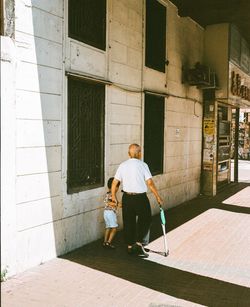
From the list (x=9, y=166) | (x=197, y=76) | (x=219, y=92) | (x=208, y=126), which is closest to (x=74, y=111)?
(x=9, y=166)

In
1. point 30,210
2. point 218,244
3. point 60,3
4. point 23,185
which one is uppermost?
point 60,3

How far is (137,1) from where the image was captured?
29.7 ft

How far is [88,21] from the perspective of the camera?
742cm

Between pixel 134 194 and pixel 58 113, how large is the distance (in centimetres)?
173

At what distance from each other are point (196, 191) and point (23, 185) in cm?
840

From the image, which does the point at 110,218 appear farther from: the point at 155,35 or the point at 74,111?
the point at 155,35

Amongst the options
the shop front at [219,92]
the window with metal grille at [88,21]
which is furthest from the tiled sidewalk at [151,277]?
the shop front at [219,92]

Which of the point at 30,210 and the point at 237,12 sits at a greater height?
the point at 237,12

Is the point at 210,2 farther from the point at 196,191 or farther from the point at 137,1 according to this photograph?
the point at 196,191

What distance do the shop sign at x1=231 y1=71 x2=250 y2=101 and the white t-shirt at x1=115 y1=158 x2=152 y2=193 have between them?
7686 millimetres

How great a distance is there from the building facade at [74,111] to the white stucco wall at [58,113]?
15 millimetres

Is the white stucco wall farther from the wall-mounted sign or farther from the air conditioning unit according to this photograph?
the wall-mounted sign

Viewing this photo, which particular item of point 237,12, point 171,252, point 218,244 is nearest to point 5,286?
point 171,252

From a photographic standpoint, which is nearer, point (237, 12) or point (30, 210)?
point (30, 210)
